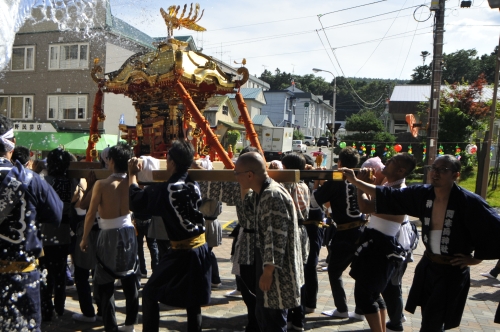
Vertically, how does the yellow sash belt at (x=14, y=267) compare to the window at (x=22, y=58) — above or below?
below

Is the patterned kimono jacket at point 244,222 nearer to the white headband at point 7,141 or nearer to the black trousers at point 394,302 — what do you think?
the black trousers at point 394,302

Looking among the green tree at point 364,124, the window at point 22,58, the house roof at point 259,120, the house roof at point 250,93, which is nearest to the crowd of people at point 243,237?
the window at point 22,58

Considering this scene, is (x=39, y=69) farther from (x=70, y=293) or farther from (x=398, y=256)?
(x=398, y=256)

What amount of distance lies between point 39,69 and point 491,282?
64.9 ft

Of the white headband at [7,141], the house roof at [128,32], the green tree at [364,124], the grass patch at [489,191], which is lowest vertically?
the grass patch at [489,191]

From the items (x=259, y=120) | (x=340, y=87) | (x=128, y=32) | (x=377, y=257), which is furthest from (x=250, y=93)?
(x=377, y=257)

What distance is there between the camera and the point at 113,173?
4.49 metres

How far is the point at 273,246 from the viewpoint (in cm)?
342

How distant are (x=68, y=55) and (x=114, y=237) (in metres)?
18.6

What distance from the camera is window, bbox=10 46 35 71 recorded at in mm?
19792

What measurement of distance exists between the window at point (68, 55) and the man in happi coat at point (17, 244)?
61.7 ft

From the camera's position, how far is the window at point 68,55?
67.5ft

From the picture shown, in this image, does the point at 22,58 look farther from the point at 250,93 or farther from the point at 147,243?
the point at 250,93

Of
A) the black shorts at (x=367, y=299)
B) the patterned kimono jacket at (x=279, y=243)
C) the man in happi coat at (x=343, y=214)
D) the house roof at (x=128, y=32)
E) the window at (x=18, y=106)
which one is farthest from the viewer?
the window at (x=18, y=106)
